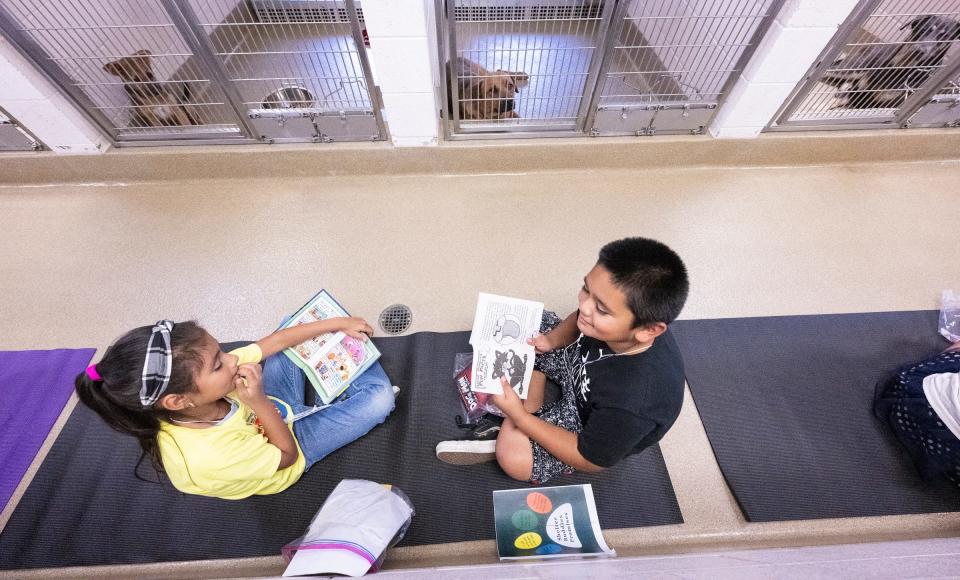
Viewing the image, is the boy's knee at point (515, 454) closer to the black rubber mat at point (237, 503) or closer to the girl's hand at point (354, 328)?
the black rubber mat at point (237, 503)

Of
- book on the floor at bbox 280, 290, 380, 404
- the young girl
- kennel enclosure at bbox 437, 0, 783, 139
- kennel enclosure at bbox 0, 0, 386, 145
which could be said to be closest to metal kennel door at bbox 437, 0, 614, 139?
kennel enclosure at bbox 437, 0, 783, 139

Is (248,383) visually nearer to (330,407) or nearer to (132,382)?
(132,382)

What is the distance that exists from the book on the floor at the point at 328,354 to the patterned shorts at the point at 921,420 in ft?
7.15

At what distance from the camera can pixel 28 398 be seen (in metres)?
1.94

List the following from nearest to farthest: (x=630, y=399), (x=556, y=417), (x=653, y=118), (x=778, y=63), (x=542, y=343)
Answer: (x=630, y=399) < (x=556, y=417) < (x=542, y=343) < (x=778, y=63) < (x=653, y=118)

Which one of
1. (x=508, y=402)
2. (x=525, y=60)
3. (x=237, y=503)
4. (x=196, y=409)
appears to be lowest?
(x=237, y=503)

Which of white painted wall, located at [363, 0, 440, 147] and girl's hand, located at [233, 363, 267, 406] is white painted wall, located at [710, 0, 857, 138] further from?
girl's hand, located at [233, 363, 267, 406]

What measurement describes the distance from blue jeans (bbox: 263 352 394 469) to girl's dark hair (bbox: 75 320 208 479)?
1.74 feet

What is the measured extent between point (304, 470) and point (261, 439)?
40cm

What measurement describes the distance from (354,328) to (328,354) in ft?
0.49

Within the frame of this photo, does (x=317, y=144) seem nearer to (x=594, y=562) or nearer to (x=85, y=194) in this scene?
(x=85, y=194)

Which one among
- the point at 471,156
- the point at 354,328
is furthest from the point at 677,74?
the point at 354,328

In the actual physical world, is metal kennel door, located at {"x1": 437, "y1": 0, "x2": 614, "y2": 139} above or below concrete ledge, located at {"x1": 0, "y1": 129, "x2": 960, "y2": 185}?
above

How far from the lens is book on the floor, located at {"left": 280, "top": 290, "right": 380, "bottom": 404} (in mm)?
1713
